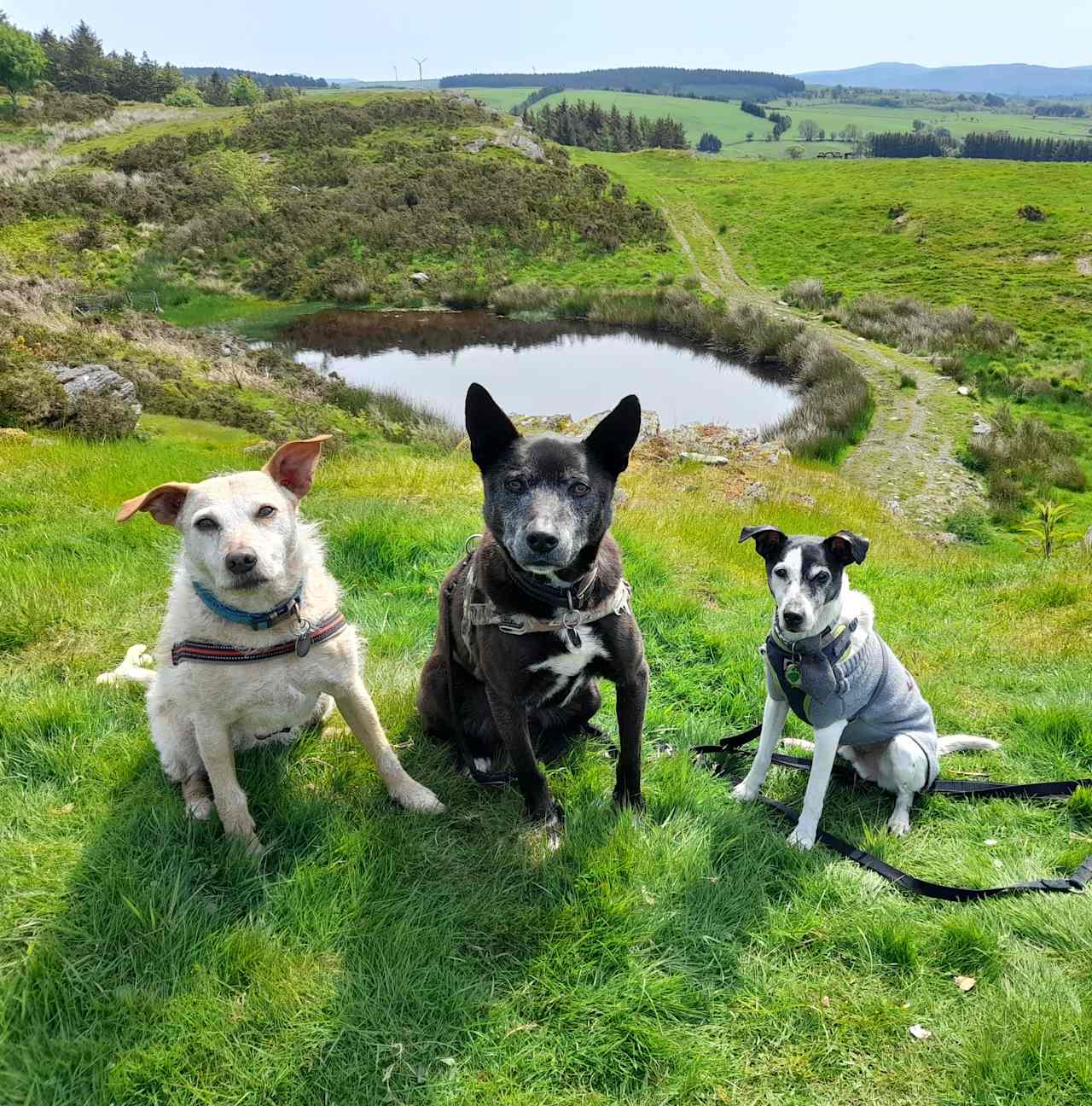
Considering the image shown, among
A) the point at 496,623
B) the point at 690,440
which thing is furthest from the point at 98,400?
the point at 690,440

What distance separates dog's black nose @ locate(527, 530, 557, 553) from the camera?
257 centimetres

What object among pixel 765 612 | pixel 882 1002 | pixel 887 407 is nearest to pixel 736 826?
pixel 882 1002

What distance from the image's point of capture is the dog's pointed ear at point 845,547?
10.5 ft

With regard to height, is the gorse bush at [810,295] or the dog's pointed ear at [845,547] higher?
the dog's pointed ear at [845,547]

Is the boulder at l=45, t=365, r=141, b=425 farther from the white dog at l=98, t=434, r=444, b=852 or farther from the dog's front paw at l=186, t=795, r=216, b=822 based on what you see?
the dog's front paw at l=186, t=795, r=216, b=822

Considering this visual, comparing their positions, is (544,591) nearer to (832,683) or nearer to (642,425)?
(832,683)

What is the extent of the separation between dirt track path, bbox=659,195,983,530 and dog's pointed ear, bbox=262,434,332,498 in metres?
14.1

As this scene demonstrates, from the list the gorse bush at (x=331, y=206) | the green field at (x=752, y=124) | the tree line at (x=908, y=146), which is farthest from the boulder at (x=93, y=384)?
the green field at (x=752, y=124)

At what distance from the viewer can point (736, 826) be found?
3.29m

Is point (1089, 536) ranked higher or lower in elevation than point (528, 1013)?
lower

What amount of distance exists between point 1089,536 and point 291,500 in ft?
40.3

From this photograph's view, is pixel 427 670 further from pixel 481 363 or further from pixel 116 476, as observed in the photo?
pixel 481 363

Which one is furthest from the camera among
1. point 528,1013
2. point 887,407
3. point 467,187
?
point 467,187

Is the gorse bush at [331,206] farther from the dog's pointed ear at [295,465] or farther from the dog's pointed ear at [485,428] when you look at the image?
the dog's pointed ear at [485,428]
